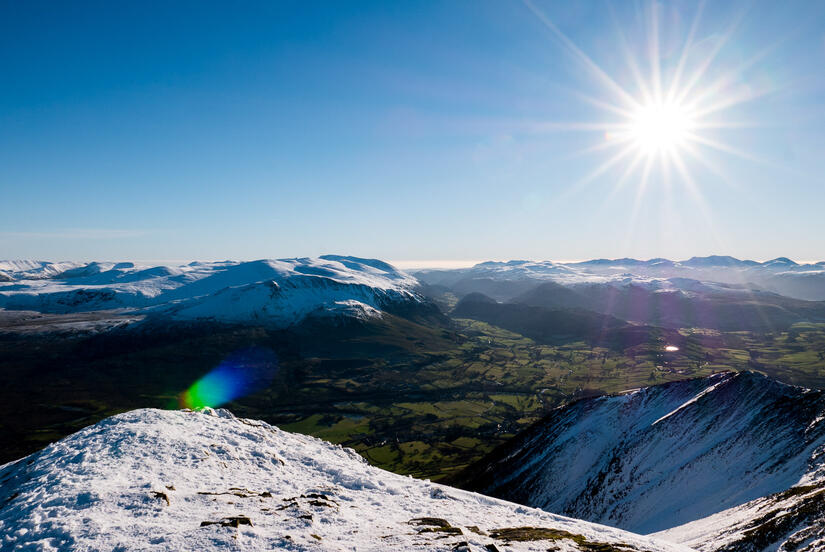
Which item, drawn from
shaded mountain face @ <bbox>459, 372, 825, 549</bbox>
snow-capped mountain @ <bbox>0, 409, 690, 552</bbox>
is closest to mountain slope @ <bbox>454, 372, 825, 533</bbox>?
shaded mountain face @ <bbox>459, 372, 825, 549</bbox>

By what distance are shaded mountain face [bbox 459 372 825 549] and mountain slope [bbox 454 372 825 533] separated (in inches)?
7.4

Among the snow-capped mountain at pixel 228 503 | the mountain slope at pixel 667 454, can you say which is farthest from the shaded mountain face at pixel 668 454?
the snow-capped mountain at pixel 228 503

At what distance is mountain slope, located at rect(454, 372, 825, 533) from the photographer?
58062 mm

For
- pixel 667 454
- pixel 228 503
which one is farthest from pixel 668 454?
pixel 228 503

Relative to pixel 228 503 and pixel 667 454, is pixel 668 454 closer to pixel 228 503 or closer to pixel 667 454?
pixel 667 454

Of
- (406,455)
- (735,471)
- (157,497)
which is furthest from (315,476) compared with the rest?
(406,455)

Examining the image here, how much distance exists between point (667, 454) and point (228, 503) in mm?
75426

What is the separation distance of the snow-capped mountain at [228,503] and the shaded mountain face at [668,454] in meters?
28.9

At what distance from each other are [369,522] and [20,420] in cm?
23814

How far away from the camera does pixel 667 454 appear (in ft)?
238

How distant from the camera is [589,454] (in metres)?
83.8

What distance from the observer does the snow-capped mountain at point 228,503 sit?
983 inches

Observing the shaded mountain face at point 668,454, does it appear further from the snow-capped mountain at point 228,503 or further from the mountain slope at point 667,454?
the snow-capped mountain at point 228,503

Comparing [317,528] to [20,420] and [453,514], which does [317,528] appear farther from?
[20,420]
